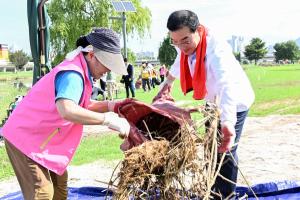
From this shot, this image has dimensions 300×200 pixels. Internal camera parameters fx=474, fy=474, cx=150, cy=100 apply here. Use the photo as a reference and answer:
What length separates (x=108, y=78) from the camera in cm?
1745

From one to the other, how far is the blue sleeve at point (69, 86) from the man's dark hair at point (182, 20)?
74cm

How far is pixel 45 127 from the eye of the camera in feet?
9.81

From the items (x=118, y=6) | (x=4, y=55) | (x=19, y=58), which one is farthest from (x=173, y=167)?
(x=4, y=55)

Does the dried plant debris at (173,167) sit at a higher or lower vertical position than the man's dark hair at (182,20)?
lower

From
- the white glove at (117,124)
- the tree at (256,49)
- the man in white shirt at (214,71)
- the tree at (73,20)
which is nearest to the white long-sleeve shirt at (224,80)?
the man in white shirt at (214,71)

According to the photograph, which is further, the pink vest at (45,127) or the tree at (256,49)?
the tree at (256,49)

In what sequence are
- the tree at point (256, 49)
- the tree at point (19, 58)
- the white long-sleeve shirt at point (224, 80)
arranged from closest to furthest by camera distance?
the white long-sleeve shirt at point (224, 80) → the tree at point (19, 58) → the tree at point (256, 49)

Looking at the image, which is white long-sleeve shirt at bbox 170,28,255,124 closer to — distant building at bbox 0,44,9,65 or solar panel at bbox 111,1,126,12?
solar panel at bbox 111,1,126,12

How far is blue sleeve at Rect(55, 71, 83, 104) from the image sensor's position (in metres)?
2.74

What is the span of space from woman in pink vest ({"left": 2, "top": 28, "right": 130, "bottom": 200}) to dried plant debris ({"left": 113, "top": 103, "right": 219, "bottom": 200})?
0.30 metres

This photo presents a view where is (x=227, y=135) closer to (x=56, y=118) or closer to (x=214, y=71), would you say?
(x=214, y=71)

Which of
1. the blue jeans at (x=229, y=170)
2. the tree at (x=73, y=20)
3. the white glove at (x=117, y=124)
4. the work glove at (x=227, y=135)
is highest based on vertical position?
the tree at (x=73, y=20)

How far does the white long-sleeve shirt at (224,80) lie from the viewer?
305 centimetres

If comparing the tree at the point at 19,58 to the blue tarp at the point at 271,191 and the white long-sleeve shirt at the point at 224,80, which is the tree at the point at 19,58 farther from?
the white long-sleeve shirt at the point at 224,80
